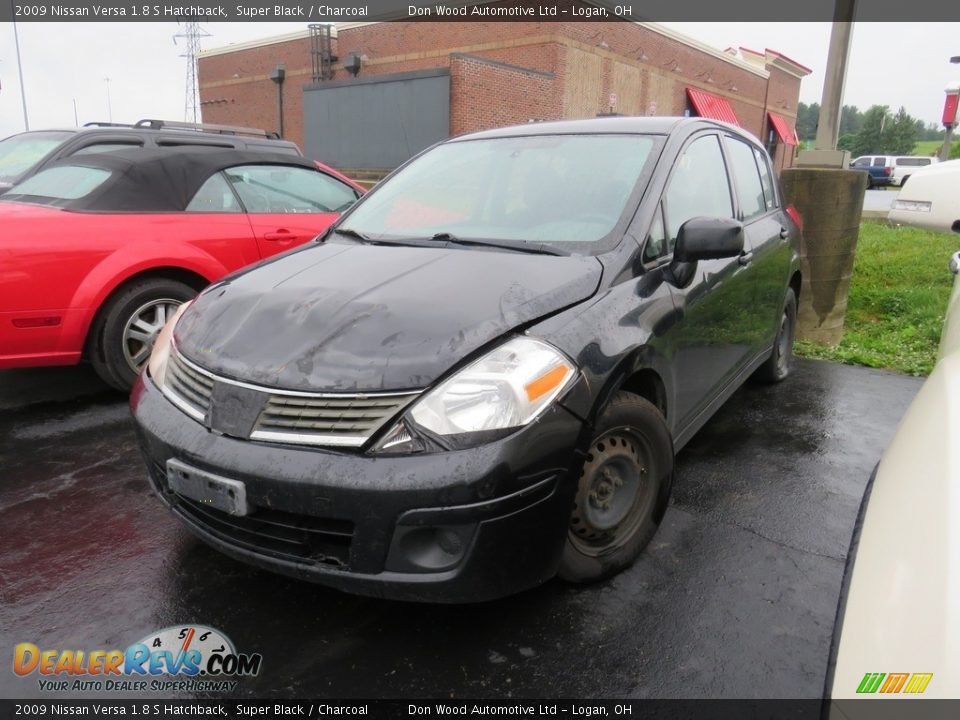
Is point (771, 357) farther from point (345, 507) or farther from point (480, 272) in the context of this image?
point (345, 507)

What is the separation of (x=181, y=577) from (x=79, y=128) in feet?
21.5

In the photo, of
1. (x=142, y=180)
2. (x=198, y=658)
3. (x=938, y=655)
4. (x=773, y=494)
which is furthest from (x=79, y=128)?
(x=938, y=655)

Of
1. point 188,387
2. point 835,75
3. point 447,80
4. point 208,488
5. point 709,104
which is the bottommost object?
point 208,488

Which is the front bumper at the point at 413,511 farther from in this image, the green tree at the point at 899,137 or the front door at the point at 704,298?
the green tree at the point at 899,137

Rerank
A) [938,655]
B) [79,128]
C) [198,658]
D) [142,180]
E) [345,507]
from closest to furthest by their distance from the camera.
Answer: [938,655], [345,507], [198,658], [142,180], [79,128]

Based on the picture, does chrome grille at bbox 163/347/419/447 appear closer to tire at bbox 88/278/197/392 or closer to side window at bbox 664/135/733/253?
side window at bbox 664/135/733/253

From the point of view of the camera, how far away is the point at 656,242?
109 inches

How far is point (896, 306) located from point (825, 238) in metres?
1.66

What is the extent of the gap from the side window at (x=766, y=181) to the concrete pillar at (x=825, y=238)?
1502 mm

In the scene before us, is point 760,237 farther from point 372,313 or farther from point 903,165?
point 903,165

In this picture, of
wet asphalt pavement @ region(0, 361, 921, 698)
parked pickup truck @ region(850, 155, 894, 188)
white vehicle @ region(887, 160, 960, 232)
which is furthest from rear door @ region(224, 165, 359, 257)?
parked pickup truck @ region(850, 155, 894, 188)

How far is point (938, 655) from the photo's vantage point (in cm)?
101

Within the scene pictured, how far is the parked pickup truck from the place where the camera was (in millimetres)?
37906

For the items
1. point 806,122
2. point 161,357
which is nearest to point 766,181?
point 161,357
